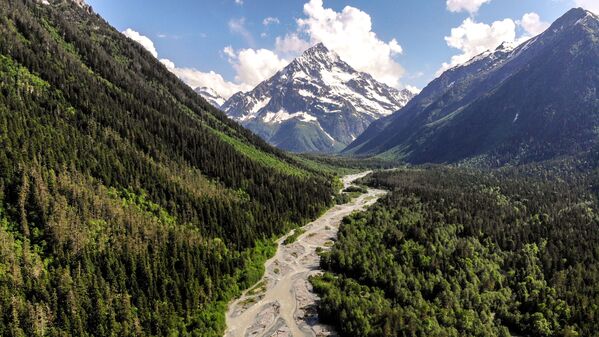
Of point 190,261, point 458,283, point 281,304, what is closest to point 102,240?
point 190,261

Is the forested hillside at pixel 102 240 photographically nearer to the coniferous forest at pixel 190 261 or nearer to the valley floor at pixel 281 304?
the coniferous forest at pixel 190 261

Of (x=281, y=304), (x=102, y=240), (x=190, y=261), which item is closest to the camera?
(x=281, y=304)

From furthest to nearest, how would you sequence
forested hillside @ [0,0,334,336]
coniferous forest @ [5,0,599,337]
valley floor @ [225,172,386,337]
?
valley floor @ [225,172,386,337] < coniferous forest @ [5,0,599,337] < forested hillside @ [0,0,334,336]

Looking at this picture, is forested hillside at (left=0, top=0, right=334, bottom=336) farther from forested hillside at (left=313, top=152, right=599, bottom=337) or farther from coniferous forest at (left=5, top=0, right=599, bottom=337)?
forested hillside at (left=313, top=152, right=599, bottom=337)

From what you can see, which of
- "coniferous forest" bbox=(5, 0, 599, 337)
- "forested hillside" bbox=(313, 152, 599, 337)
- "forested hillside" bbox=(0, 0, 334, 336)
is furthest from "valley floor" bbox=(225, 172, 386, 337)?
"forested hillside" bbox=(313, 152, 599, 337)

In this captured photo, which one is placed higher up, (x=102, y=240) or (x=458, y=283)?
(x=102, y=240)

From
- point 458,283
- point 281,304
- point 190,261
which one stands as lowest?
point 458,283

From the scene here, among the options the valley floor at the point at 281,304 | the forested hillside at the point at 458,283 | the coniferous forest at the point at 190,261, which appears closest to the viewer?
the coniferous forest at the point at 190,261

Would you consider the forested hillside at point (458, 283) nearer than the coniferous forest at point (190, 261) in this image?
No

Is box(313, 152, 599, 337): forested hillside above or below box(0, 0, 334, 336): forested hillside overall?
below

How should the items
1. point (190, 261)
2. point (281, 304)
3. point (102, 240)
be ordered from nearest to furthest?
point (281, 304) → point (102, 240) → point (190, 261)

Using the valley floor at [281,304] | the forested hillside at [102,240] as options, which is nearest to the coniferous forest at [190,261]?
the forested hillside at [102,240]

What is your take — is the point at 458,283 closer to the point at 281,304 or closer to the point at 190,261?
the point at 281,304

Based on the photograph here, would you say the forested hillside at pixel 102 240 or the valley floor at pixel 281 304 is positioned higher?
the forested hillside at pixel 102 240
